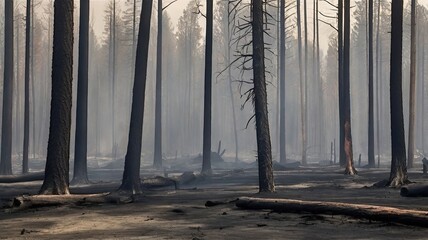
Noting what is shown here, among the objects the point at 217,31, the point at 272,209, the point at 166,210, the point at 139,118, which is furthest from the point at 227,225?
the point at 217,31

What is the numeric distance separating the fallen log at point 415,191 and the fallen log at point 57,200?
6.48 meters

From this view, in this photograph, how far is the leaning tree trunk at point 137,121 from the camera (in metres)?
18.6

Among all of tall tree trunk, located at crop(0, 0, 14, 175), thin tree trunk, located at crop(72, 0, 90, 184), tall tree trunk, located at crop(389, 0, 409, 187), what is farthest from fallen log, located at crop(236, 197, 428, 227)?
tall tree trunk, located at crop(0, 0, 14, 175)

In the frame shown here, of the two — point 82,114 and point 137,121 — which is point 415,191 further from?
point 82,114

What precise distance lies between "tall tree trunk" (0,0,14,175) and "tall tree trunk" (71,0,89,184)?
602cm

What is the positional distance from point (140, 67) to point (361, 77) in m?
71.3

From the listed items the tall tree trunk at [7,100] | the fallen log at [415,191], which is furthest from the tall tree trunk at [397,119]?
the tall tree trunk at [7,100]

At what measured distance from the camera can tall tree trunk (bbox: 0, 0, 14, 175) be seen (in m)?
30.2

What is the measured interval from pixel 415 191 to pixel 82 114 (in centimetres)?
1482

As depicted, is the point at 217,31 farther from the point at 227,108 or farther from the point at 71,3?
the point at 71,3

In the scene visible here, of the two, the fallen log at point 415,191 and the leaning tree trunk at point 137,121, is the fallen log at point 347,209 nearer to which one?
the fallen log at point 415,191

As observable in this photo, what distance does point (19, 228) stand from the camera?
10672 mm

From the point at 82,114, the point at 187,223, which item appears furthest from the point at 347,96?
the point at 187,223

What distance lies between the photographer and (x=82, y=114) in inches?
1014
